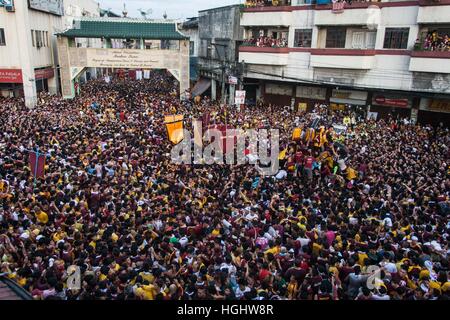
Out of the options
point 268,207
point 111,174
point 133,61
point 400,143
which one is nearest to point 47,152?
point 111,174

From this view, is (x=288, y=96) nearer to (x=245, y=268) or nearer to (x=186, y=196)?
(x=186, y=196)

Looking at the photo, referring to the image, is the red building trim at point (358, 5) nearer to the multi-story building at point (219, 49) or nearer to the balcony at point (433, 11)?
the balcony at point (433, 11)

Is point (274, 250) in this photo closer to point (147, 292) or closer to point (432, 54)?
point (147, 292)

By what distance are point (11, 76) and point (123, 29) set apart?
27.6 ft

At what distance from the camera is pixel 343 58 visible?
22.1 m

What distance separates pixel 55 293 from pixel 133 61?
960 inches

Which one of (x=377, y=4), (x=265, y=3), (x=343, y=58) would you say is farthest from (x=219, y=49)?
(x=377, y=4)

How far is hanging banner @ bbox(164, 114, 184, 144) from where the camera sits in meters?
14.9

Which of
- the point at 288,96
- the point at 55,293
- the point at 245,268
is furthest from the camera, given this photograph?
the point at 288,96

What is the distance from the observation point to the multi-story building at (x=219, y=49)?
91.4ft

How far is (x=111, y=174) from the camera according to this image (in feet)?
38.4

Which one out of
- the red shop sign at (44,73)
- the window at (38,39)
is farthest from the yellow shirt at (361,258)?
the window at (38,39)

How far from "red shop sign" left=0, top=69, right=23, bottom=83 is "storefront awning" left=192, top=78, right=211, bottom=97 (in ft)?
44.1

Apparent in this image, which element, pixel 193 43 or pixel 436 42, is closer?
pixel 436 42
